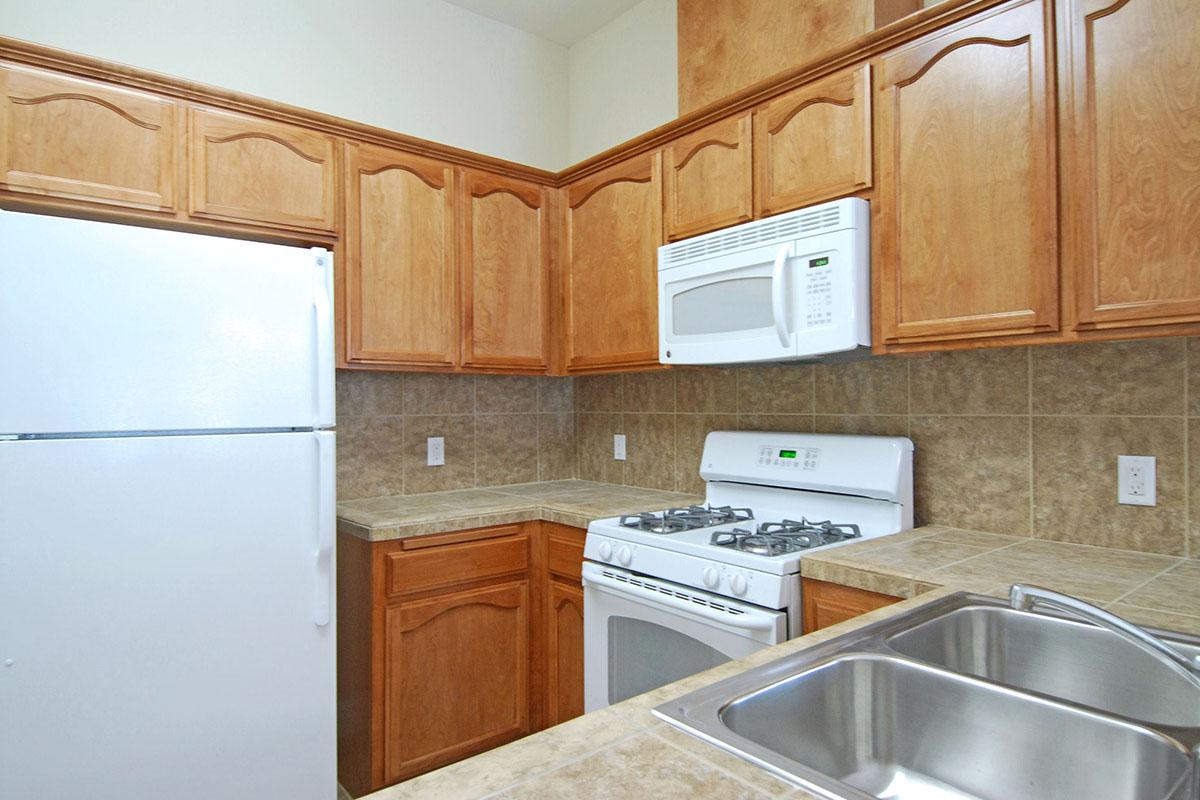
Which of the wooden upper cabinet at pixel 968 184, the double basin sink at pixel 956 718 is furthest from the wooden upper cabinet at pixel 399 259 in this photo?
the double basin sink at pixel 956 718

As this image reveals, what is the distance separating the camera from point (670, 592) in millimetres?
1888

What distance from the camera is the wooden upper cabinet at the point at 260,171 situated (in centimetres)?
209

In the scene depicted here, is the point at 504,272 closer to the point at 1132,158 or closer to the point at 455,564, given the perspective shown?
the point at 455,564

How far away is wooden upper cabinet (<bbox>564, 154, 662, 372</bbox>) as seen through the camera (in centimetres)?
249

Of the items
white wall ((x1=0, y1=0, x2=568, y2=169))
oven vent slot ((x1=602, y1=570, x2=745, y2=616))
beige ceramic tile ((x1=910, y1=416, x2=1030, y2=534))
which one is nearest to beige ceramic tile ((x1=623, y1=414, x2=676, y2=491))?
oven vent slot ((x1=602, y1=570, x2=745, y2=616))

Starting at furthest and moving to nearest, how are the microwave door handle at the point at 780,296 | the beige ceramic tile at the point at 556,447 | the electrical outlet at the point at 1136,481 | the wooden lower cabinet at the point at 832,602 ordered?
the beige ceramic tile at the point at 556,447, the microwave door handle at the point at 780,296, the electrical outlet at the point at 1136,481, the wooden lower cabinet at the point at 832,602

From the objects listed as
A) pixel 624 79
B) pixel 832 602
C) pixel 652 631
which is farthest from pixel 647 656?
pixel 624 79

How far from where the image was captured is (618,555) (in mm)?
2051

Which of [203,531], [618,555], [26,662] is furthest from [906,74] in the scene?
[26,662]

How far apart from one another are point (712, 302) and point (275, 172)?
4.56 feet

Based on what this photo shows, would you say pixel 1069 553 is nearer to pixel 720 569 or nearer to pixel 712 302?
pixel 720 569

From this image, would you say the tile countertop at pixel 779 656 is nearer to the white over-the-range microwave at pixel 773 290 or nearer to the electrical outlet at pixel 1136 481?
the electrical outlet at pixel 1136 481

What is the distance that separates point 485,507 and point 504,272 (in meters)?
0.88

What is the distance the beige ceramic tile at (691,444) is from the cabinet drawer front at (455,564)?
26.3 inches
